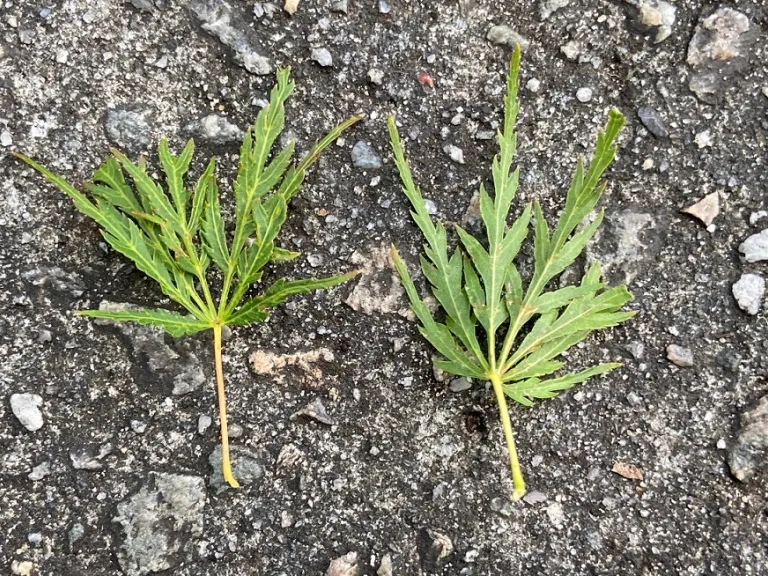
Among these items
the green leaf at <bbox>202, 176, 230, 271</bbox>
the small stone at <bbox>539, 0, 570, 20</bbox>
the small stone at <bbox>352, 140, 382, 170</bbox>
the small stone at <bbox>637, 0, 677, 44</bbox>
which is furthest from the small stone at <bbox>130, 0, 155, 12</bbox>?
the small stone at <bbox>637, 0, 677, 44</bbox>

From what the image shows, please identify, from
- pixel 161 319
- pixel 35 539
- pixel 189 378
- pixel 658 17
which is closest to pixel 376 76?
pixel 658 17

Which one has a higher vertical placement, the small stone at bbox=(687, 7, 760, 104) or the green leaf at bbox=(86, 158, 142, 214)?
the small stone at bbox=(687, 7, 760, 104)

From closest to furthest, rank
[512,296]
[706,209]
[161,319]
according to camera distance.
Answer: [161,319] → [512,296] → [706,209]

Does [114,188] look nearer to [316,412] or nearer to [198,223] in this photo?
[198,223]

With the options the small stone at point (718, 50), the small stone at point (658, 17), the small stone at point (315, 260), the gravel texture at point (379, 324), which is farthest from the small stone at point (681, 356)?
the small stone at point (315, 260)

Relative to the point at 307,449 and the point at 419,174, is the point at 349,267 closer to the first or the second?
the point at 419,174

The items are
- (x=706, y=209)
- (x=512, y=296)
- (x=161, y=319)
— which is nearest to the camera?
(x=161, y=319)

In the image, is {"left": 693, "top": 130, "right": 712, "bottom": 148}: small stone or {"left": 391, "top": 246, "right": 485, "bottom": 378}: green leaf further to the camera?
{"left": 693, "top": 130, "right": 712, "bottom": 148}: small stone

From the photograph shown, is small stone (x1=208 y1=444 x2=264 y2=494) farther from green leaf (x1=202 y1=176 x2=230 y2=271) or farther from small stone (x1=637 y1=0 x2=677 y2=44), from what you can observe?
small stone (x1=637 y1=0 x2=677 y2=44)
